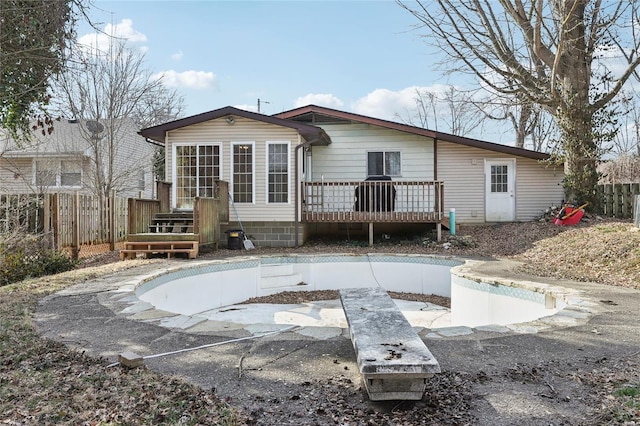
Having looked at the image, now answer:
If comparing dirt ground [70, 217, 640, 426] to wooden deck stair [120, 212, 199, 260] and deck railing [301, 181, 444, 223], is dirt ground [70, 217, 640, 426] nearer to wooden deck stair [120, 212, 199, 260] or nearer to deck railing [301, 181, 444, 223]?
wooden deck stair [120, 212, 199, 260]

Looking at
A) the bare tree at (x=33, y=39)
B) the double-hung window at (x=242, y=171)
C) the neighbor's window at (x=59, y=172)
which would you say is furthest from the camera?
the neighbor's window at (x=59, y=172)

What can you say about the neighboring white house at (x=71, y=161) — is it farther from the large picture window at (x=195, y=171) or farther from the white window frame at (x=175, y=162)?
the large picture window at (x=195, y=171)

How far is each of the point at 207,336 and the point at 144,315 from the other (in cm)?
119

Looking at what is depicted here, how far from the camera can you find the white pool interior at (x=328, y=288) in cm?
706

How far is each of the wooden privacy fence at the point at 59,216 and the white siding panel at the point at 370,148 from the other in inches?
281

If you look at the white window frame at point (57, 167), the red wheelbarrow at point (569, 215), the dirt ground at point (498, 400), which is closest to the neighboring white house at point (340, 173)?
the red wheelbarrow at point (569, 215)

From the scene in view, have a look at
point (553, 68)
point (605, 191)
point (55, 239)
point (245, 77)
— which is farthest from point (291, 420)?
point (245, 77)

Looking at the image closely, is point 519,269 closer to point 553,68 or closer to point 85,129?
point 553,68

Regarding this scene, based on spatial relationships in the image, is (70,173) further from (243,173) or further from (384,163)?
(384,163)

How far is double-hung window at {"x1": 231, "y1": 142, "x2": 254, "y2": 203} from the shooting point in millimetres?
12172

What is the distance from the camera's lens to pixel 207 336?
4.17 m

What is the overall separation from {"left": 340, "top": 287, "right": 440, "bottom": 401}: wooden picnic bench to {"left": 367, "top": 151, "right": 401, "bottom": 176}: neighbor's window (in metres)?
11.1

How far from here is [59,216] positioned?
31.9 feet

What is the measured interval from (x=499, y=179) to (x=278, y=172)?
7.66m
